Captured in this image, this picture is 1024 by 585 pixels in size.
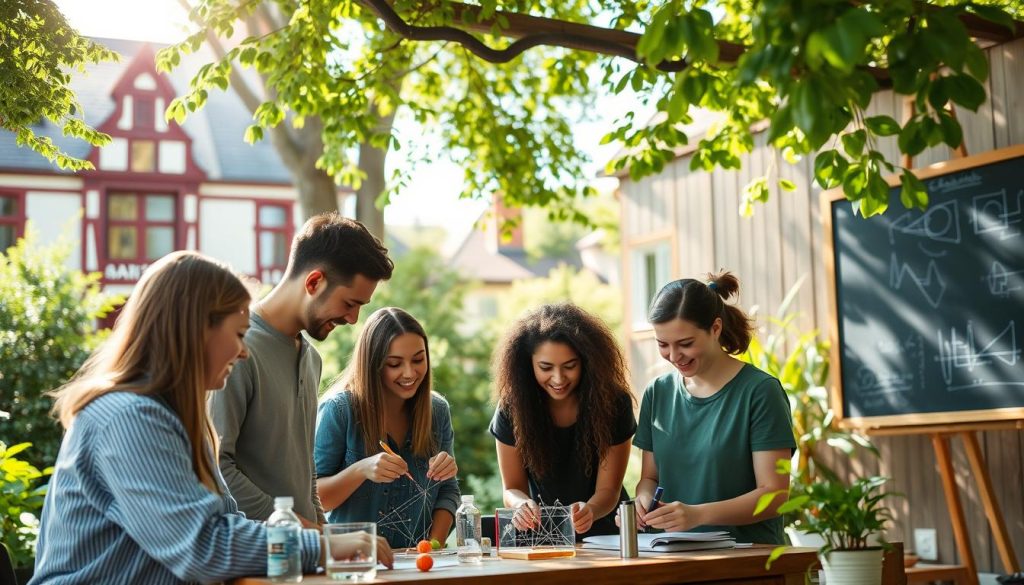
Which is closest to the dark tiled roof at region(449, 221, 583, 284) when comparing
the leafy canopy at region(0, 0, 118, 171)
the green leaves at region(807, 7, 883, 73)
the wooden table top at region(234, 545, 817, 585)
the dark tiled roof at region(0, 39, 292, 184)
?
the dark tiled roof at region(0, 39, 292, 184)

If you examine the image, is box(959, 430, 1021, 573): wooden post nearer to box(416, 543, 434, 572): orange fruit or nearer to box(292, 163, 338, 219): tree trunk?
box(416, 543, 434, 572): orange fruit

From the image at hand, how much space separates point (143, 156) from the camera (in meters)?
16.8

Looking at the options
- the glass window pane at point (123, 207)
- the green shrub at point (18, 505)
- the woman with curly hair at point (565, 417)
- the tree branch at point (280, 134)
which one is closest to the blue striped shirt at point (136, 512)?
the woman with curly hair at point (565, 417)

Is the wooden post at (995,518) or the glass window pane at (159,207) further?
the glass window pane at (159,207)

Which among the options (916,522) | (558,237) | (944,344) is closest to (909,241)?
(944,344)

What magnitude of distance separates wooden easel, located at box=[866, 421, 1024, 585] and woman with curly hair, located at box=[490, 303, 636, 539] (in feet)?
6.94

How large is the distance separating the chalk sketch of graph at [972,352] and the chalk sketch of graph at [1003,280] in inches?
5.8

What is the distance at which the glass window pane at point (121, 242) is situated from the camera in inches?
652

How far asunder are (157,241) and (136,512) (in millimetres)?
15680

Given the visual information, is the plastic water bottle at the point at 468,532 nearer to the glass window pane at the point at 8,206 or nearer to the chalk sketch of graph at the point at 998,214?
the chalk sketch of graph at the point at 998,214

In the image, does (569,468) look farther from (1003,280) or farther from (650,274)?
(650,274)

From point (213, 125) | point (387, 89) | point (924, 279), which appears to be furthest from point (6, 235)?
point (924, 279)

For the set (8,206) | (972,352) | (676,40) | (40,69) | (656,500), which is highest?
(8,206)

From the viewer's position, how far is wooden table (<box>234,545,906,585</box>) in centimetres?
212
